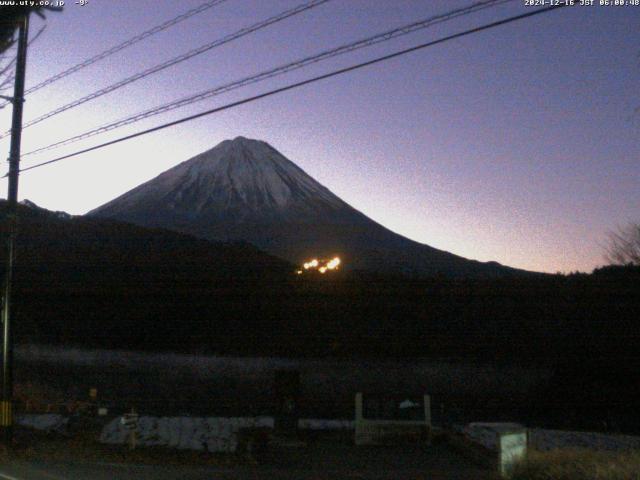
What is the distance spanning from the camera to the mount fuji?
6956 cm

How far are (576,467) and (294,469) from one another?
5.16 meters

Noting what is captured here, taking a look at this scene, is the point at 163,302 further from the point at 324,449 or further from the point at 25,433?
the point at 324,449

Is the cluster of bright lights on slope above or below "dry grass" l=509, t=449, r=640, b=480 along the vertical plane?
above

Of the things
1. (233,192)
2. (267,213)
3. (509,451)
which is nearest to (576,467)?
(509,451)

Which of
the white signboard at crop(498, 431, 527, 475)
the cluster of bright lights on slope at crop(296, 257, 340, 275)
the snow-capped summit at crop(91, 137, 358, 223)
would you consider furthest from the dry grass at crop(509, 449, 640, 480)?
the snow-capped summit at crop(91, 137, 358, 223)

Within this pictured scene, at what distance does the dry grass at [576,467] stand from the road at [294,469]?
1.30m

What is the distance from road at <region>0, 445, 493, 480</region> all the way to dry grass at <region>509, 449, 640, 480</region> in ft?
4.28

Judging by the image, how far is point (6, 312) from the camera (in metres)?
16.8

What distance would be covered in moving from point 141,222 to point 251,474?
67969 millimetres

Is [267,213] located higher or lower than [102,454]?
higher

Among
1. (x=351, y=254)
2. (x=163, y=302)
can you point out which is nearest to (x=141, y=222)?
(x=351, y=254)

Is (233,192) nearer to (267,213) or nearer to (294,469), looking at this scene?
(267,213)

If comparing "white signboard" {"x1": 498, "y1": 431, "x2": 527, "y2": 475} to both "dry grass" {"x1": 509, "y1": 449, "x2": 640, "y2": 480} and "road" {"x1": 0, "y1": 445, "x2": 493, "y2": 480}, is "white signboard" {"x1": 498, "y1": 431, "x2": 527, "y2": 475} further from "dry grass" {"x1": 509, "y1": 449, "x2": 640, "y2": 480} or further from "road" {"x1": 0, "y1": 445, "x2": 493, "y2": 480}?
"road" {"x1": 0, "y1": 445, "x2": 493, "y2": 480}

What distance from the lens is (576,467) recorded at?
10.3 m
